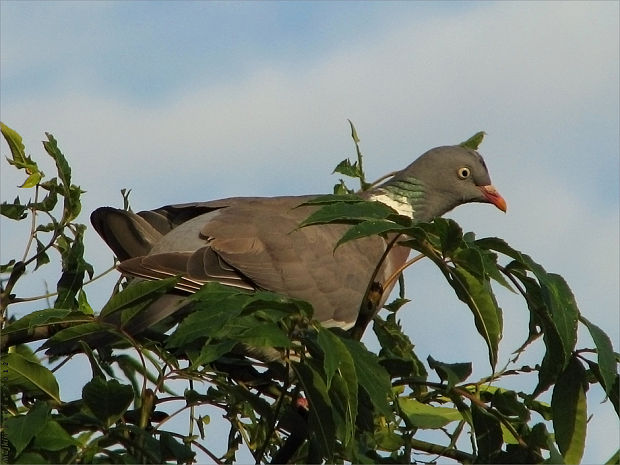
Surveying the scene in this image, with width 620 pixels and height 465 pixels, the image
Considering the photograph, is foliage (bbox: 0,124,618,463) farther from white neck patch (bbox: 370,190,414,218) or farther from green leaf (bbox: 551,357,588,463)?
white neck patch (bbox: 370,190,414,218)

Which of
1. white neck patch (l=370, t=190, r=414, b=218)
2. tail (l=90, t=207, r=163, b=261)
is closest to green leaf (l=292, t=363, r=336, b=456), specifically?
tail (l=90, t=207, r=163, b=261)

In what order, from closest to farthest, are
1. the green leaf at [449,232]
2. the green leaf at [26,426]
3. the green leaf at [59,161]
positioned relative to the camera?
the green leaf at [26,426] < the green leaf at [449,232] < the green leaf at [59,161]

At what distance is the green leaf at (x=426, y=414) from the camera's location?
290 cm

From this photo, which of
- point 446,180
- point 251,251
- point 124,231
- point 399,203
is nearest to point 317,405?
point 124,231

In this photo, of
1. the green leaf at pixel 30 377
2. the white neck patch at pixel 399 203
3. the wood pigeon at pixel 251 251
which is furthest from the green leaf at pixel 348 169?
the white neck patch at pixel 399 203

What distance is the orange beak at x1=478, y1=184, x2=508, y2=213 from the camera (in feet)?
19.8

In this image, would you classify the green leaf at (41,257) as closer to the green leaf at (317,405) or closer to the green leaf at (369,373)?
the green leaf at (317,405)

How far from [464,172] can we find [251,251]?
1.80 meters

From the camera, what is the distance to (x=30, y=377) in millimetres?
2721

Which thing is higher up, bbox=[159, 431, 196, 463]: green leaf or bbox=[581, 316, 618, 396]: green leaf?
bbox=[581, 316, 618, 396]: green leaf

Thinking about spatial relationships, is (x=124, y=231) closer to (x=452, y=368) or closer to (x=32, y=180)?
(x=32, y=180)

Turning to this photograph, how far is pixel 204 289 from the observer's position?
91.3 inches

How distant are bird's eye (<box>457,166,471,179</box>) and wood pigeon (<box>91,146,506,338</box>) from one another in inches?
29.7

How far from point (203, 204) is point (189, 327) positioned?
2711mm
